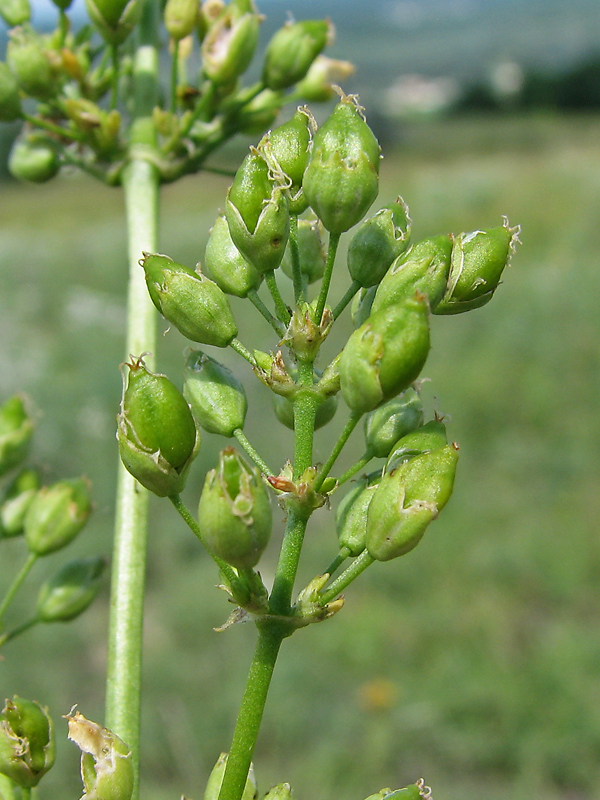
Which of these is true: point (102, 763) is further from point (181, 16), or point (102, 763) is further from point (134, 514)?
point (181, 16)

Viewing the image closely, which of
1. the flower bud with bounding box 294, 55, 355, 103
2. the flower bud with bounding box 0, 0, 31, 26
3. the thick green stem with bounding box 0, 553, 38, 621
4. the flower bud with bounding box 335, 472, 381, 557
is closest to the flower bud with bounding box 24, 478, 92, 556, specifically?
the thick green stem with bounding box 0, 553, 38, 621

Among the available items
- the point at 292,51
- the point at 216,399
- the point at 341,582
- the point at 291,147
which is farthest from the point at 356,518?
the point at 292,51

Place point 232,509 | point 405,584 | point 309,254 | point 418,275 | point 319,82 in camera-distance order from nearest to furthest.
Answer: point 232,509, point 418,275, point 309,254, point 319,82, point 405,584

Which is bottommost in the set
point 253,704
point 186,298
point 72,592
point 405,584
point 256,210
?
point 405,584

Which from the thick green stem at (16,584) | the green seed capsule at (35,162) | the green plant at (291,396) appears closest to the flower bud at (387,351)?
the green plant at (291,396)

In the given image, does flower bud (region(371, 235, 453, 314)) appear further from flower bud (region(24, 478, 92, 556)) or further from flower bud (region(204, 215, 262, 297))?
flower bud (region(24, 478, 92, 556))

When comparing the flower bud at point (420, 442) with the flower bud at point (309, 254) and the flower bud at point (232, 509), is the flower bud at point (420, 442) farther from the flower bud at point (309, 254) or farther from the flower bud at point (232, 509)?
the flower bud at point (309, 254)
